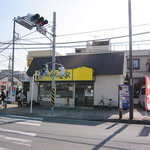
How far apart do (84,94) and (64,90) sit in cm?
232

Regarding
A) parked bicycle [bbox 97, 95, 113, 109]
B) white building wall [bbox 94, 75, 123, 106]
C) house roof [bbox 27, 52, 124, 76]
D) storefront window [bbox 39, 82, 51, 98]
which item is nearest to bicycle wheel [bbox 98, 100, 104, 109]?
parked bicycle [bbox 97, 95, 113, 109]

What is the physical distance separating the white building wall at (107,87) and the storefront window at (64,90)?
9.02 ft

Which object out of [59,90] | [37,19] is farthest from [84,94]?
[37,19]

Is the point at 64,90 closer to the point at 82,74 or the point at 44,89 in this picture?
the point at 44,89

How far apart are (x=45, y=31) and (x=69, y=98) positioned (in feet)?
27.0

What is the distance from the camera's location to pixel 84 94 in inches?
755

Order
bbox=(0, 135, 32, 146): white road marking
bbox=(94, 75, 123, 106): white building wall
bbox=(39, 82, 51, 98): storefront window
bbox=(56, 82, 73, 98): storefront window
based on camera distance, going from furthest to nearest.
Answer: bbox=(39, 82, 51, 98): storefront window, bbox=(56, 82, 73, 98): storefront window, bbox=(94, 75, 123, 106): white building wall, bbox=(0, 135, 32, 146): white road marking

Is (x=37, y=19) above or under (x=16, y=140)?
above

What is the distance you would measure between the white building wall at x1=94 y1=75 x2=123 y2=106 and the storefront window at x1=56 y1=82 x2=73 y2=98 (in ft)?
9.02

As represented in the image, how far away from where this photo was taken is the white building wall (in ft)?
59.4

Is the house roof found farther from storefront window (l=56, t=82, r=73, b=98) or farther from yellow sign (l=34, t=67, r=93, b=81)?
storefront window (l=56, t=82, r=73, b=98)

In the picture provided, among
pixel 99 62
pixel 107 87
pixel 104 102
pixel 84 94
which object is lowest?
pixel 104 102

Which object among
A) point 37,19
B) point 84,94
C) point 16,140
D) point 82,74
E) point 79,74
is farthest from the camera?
point 84,94

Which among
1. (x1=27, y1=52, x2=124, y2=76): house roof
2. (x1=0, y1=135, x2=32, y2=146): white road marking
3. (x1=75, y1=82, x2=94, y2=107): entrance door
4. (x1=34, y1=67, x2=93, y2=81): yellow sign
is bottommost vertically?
(x1=0, y1=135, x2=32, y2=146): white road marking
